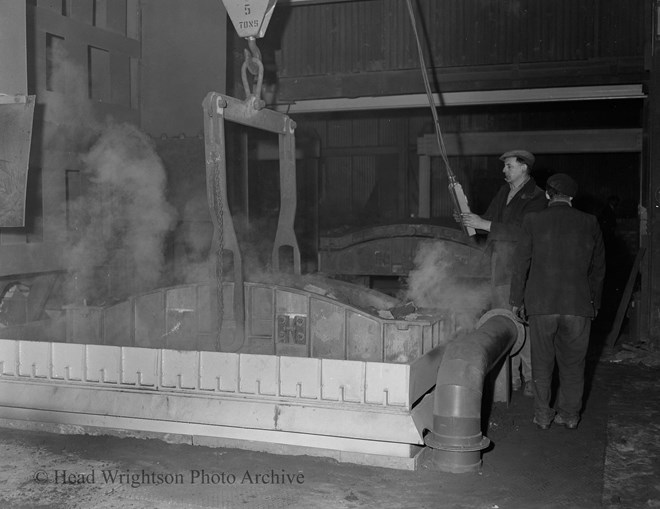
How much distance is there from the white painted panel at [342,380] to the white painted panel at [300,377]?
36 mm

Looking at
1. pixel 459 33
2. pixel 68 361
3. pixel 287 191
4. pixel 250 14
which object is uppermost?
pixel 459 33

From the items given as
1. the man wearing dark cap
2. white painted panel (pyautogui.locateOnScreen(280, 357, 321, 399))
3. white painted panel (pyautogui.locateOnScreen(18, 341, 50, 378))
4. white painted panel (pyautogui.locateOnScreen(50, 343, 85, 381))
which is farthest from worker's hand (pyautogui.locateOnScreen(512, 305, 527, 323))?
white painted panel (pyautogui.locateOnScreen(18, 341, 50, 378))

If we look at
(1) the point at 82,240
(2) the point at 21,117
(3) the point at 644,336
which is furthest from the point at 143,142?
(3) the point at 644,336

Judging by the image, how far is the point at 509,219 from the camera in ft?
17.9

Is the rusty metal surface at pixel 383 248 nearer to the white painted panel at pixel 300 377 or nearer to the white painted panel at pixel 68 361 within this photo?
the white painted panel at pixel 300 377

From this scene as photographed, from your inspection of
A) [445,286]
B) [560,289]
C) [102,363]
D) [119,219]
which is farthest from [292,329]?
[119,219]

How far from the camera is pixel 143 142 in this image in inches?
263

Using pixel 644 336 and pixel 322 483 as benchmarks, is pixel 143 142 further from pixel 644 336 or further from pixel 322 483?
pixel 644 336

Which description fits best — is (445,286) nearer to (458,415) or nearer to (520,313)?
(520,313)

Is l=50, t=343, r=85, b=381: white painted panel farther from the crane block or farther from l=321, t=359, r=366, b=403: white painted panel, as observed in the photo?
the crane block

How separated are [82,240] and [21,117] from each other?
1.35m

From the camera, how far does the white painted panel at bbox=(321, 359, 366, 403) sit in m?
3.72

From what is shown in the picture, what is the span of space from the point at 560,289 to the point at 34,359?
343 cm

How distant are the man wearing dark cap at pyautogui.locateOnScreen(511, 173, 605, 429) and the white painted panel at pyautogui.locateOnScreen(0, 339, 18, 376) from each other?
331cm
